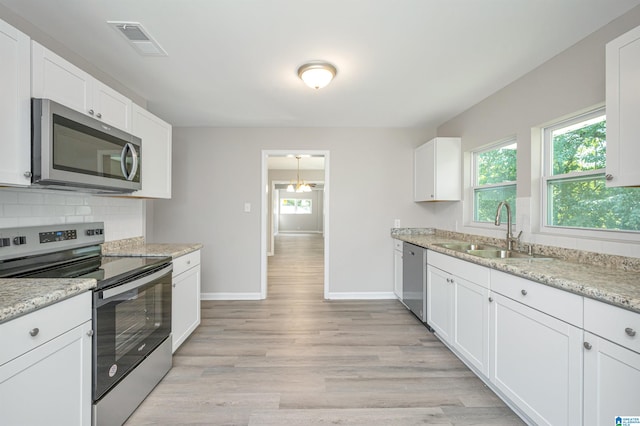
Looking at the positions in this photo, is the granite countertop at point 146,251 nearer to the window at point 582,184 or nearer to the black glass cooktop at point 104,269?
the black glass cooktop at point 104,269

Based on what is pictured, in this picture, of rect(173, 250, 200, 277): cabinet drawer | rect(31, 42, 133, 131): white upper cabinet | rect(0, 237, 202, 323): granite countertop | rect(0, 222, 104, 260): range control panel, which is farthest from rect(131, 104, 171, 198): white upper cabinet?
rect(0, 237, 202, 323): granite countertop

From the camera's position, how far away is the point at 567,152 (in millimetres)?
2086

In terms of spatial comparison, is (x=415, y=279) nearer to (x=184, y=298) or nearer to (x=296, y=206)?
(x=184, y=298)

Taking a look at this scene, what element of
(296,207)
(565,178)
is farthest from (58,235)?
(296,207)

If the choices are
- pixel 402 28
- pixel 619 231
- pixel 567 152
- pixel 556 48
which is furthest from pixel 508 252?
pixel 402 28

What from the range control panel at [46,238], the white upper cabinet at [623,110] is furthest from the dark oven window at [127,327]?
the white upper cabinet at [623,110]

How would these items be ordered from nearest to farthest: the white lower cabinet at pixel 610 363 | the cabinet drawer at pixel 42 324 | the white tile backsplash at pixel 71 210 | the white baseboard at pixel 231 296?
the cabinet drawer at pixel 42 324 → the white lower cabinet at pixel 610 363 → the white tile backsplash at pixel 71 210 → the white baseboard at pixel 231 296

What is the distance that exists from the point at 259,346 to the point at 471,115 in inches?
125

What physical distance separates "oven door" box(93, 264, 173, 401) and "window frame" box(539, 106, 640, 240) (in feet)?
9.40

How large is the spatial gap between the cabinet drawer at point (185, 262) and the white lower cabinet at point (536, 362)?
2289mm

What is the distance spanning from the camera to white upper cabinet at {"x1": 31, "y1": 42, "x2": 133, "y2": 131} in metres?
1.38

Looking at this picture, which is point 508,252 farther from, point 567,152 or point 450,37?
point 450,37

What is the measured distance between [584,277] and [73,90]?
2.89 m

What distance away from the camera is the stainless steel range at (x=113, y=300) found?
1.39 meters
